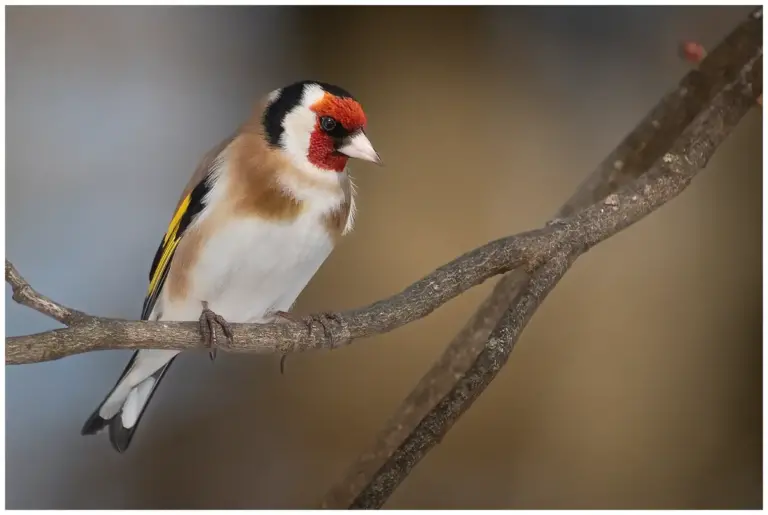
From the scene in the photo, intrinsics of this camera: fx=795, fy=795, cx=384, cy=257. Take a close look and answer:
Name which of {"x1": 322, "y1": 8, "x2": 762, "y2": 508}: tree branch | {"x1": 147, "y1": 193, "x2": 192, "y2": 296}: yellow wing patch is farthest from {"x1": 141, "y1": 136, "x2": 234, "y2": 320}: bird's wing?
{"x1": 322, "y1": 8, "x2": 762, "y2": 508}: tree branch

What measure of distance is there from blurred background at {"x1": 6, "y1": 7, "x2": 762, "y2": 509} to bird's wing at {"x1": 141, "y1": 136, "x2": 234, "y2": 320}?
0.06 ft

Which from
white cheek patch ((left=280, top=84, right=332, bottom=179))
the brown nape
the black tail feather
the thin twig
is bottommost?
the black tail feather

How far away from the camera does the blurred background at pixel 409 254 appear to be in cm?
114

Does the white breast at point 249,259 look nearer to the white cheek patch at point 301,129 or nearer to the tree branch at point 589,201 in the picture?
the white cheek patch at point 301,129

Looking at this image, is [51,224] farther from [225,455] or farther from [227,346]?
[225,455]

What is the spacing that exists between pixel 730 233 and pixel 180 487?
38.4 inches

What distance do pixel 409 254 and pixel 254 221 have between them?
0.29 metres

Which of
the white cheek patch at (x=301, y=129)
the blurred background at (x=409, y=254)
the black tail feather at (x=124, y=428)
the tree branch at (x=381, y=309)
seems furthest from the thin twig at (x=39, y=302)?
the white cheek patch at (x=301, y=129)

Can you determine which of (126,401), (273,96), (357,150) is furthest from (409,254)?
(126,401)

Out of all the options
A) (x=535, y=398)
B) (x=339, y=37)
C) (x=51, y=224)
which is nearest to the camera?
(x=51, y=224)

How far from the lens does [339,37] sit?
1232mm

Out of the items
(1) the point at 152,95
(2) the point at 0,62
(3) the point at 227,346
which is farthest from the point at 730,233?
(2) the point at 0,62

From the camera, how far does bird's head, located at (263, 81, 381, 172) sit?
1.13 metres

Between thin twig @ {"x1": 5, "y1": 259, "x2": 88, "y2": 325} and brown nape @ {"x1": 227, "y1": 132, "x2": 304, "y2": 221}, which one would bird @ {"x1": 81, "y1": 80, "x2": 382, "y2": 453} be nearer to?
brown nape @ {"x1": 227, "y1": 132, "x2": 304, "y2": 221}
